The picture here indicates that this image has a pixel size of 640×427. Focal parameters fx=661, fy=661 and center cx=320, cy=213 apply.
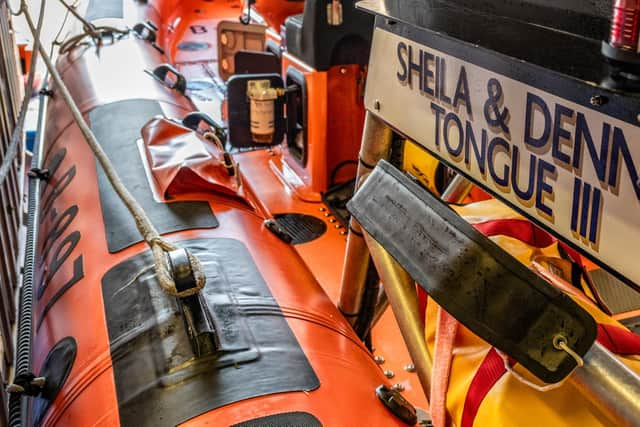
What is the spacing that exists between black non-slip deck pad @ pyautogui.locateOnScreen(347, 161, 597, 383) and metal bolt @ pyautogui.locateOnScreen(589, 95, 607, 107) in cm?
18

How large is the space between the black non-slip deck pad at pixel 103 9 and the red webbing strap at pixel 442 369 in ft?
10.9

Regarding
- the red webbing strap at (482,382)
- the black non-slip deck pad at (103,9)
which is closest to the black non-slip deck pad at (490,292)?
the red webbing strap at (482,382)

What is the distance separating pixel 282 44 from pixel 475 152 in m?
2.76

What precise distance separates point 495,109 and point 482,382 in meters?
0.35

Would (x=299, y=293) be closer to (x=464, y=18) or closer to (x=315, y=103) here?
(x=464, y=18)

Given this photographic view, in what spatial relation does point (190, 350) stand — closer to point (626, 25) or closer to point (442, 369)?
point (442, 369)

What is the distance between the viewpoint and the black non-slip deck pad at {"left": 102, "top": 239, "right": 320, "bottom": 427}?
1.10 m

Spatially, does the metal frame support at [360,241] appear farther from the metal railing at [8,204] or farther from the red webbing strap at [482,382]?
the metal railing at [8,204]

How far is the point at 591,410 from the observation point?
765 millimetres

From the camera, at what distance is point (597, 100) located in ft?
2.21

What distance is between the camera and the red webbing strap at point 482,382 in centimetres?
85

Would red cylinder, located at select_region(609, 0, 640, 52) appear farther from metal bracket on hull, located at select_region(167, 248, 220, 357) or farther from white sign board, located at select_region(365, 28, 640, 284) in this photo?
metal bracket on hull, located at select_region(167, 248, 220, 357)

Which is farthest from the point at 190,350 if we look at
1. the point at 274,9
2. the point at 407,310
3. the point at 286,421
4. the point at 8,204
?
the point at 274,9

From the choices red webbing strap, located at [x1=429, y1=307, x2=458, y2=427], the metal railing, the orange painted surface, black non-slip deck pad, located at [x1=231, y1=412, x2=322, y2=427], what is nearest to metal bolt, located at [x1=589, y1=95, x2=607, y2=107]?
red webbing strap, located at [x1=429, y1=307, x2=458, y2=427]
